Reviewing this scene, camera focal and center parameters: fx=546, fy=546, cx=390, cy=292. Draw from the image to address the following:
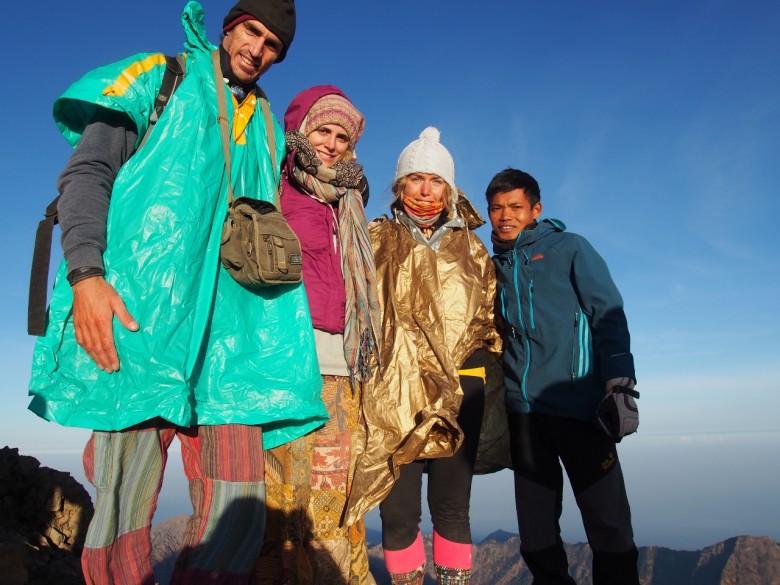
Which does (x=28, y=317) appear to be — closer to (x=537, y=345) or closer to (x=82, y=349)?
(x=82, y=349)

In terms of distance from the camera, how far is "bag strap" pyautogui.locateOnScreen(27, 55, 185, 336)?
184 cm

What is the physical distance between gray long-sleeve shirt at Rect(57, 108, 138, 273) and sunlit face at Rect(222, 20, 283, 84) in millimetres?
585

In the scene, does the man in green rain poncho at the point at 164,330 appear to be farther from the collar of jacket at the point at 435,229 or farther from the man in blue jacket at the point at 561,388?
the man in blue jacket at the point at 561,388

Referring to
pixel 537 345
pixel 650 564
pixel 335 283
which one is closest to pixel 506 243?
pixel 537 345

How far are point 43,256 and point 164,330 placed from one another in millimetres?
490

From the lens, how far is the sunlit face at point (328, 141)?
9.80ft

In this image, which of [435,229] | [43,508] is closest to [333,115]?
[435,229]

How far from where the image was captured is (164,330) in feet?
6.39

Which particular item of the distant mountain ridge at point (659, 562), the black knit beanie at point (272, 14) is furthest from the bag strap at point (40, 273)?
the distant mountain ridge at point (659, 562)

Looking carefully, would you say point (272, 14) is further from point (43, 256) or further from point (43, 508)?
point (43, 508)

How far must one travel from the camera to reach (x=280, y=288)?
8.00 ft

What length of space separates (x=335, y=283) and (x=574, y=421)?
1.57 meters

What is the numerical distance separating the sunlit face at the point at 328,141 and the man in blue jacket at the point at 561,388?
133cm

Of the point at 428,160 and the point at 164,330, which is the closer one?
the point at 164,330
